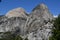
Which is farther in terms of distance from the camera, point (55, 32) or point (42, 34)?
point (42, 34)

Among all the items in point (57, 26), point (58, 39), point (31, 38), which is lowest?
point (58, 39)

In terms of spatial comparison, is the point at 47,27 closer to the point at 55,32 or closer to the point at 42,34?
the point at 42,34

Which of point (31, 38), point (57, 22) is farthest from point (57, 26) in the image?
point (31, 38)

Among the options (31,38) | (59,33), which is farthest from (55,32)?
(31,38)

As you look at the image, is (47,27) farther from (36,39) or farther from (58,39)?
(58,39)

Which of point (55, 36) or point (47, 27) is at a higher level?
point (47, 27)

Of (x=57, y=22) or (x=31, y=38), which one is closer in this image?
(x=57, y=22)

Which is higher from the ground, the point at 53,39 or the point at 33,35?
the point at 33,35

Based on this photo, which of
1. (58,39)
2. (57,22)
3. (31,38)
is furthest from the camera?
(31,38)

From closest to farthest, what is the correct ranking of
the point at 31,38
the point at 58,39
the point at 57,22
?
the point at 58,39 < the point at 57,22 < the point at 31,38

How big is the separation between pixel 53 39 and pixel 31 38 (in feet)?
243

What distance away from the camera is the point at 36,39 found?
129 metres

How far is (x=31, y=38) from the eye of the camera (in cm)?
12556

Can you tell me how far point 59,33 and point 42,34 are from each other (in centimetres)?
7826
